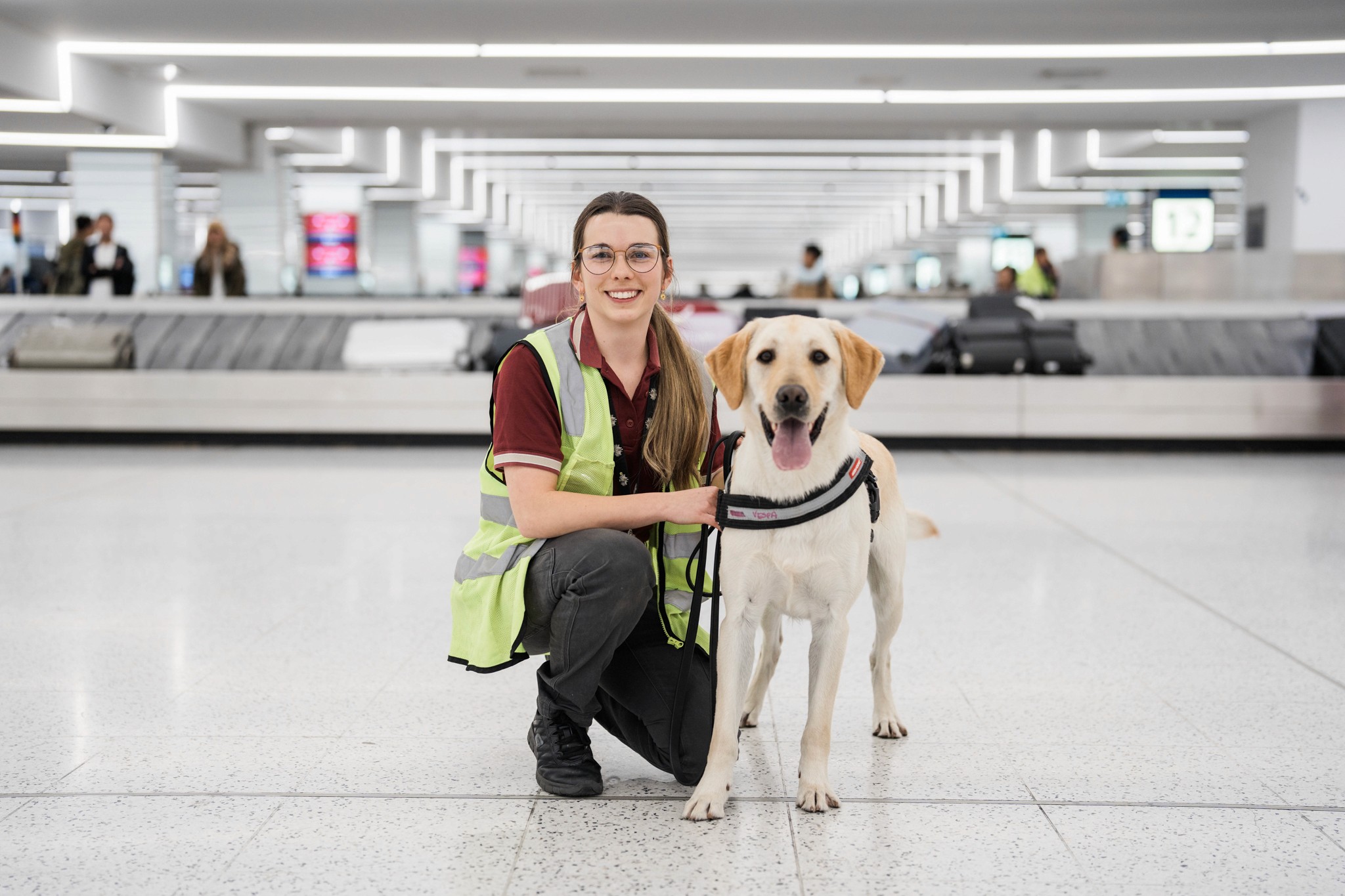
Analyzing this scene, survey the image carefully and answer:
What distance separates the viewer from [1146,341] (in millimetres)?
11125

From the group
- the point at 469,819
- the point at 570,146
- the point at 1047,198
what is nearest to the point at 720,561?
the point at 469,819

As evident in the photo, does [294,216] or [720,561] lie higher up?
[294,216]

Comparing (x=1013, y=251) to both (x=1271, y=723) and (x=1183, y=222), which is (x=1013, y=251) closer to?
(x=1183, y=222)

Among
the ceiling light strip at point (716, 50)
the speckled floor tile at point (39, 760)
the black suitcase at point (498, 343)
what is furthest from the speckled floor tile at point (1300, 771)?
the ceiling light strip at point (716, 50)

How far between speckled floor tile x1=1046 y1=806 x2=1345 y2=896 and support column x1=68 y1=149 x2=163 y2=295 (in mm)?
17375

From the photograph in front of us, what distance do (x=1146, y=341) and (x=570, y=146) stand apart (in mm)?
12883

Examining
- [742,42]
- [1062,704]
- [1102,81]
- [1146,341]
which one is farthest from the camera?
[1102,81]

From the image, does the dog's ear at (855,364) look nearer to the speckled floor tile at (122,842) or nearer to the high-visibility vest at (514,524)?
the high-visibility vest at (514,524)

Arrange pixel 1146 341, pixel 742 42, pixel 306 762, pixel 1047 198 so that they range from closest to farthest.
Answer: pixel 306 762, pixel 1146 341, pixel 742 42, pixel 1047 198

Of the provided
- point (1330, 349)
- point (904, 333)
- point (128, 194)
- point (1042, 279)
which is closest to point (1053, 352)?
point (904, 333)

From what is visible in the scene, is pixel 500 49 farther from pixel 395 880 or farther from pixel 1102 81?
pixel 395 880

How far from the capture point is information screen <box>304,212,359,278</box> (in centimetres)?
2369

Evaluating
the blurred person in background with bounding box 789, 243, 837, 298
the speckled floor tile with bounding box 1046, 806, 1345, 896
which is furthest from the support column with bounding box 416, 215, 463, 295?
the speckled floor tile with bounding box 1046, 806, 1345, 896

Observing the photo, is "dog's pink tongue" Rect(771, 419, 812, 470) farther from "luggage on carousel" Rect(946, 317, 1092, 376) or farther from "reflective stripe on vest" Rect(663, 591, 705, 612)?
"luggage on carousel" Rect(946, 317, 1092, 376)
